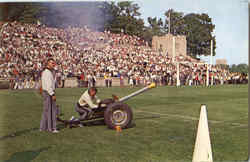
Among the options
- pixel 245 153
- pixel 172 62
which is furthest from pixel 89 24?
pixel 172 62

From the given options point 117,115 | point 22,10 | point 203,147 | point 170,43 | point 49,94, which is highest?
point 170,43

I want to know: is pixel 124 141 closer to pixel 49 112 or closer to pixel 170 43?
pixel 49 112

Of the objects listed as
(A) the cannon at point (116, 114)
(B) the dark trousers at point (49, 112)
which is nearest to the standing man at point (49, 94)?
(B) the dark trousers at point (49, 112)

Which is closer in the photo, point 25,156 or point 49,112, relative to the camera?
point 25,156

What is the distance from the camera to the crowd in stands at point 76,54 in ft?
40.1

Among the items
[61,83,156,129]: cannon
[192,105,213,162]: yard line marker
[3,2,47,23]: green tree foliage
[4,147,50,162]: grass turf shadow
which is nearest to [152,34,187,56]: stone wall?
[61,83,156,129]: cannon

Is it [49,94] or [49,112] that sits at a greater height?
[49,94]

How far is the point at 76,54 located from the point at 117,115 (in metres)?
5.77

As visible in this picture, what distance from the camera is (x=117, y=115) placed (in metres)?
9.07

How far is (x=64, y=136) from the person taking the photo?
27.5 feet

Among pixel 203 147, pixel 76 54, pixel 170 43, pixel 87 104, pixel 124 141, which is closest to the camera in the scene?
pixel 203 147

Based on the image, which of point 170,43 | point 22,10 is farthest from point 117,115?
point 170,43

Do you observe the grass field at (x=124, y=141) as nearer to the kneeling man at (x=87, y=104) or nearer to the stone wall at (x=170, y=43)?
the kneeling man at (x=87, y=104)

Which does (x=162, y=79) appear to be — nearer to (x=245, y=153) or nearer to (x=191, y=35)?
(x=191, y=35)
